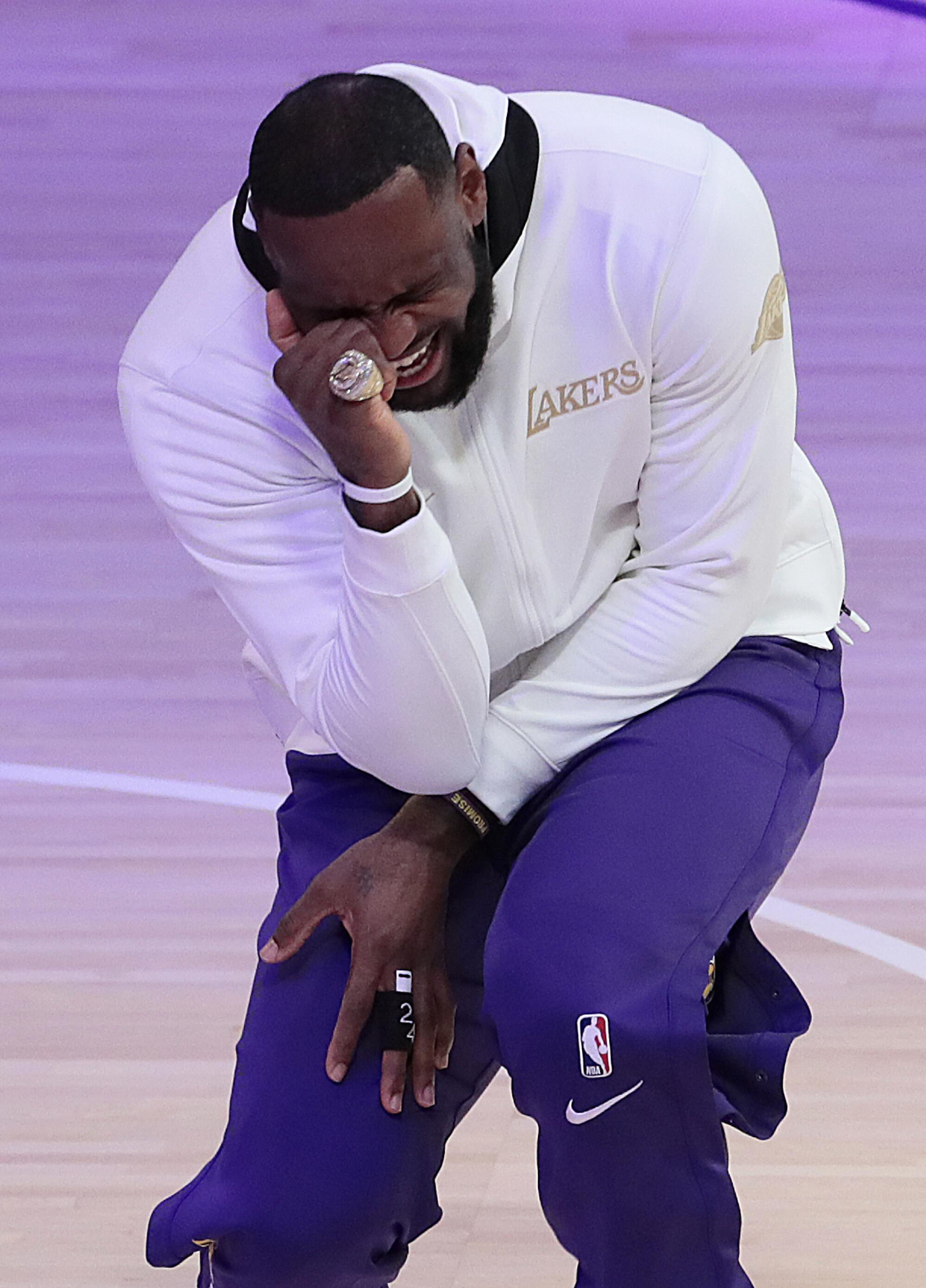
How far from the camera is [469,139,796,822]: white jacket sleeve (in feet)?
6.51

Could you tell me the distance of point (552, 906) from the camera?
1805 mm

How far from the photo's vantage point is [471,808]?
79.2 inches

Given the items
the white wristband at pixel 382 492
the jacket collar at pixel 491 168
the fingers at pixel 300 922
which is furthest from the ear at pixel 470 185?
the fingers at pixel 300 922

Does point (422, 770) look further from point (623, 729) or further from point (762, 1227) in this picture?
point (762, 1227)

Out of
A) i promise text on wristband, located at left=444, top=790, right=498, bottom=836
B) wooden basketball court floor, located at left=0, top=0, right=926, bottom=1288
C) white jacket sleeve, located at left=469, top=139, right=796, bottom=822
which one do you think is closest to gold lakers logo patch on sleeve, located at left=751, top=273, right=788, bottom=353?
white jacket sleeve, located at left=469, top=139, right=796, bottom=822

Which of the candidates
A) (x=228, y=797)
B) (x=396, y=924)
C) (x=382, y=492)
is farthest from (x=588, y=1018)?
(x=228, y=797)

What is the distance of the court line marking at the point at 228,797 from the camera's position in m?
3.11

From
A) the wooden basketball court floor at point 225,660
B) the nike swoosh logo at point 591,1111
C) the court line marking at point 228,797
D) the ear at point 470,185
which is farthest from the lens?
the court line marking at point 228,797

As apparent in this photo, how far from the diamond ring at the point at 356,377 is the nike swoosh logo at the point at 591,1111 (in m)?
0.61

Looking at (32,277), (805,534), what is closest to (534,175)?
(805,534)

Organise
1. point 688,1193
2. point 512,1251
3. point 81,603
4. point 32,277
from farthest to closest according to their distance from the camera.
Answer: point 32,277 → point 81,603 → point 512,1251 → point 688,1193

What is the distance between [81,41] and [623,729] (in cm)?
492

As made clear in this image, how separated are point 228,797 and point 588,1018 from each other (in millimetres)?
2025

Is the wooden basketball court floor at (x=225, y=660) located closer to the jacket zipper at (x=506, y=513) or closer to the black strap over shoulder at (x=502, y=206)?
the jacket zipper at (x=506, y=513)
